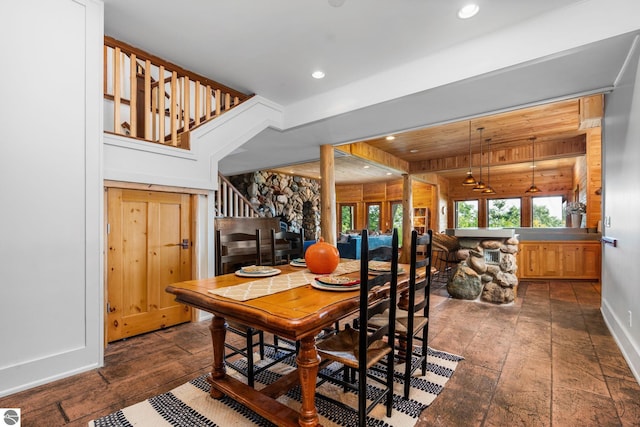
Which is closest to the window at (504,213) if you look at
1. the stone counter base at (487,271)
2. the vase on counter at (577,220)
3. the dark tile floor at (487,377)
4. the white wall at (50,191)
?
the vase on counter at (577,220)

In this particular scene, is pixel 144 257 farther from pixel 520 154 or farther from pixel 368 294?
pixel 520 154

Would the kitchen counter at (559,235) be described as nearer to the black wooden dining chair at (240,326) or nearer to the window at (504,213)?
the window at (504,213)

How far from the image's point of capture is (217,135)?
3.66m

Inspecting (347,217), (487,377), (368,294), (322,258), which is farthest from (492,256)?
(347,217)

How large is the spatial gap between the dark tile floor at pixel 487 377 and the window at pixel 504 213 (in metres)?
6.24

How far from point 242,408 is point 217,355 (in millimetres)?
355

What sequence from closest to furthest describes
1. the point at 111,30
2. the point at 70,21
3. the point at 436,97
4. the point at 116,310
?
the point at 70,21
the point at 111,30
the point at 116,310
the point at 436,97

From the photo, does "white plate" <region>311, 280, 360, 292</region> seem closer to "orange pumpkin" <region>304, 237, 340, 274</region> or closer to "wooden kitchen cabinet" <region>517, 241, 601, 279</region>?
"orange pumpkin" <region>304, 237, 340, 274</region>

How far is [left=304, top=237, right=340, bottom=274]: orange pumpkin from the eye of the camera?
82.9 inches

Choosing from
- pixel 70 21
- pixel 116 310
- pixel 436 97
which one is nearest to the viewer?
pixel 70 21

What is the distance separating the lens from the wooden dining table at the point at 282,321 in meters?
1.35

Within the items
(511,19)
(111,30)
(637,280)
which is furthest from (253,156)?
(637,280)

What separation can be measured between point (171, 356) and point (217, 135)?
7.93ft

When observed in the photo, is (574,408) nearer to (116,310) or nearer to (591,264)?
(116,310)
